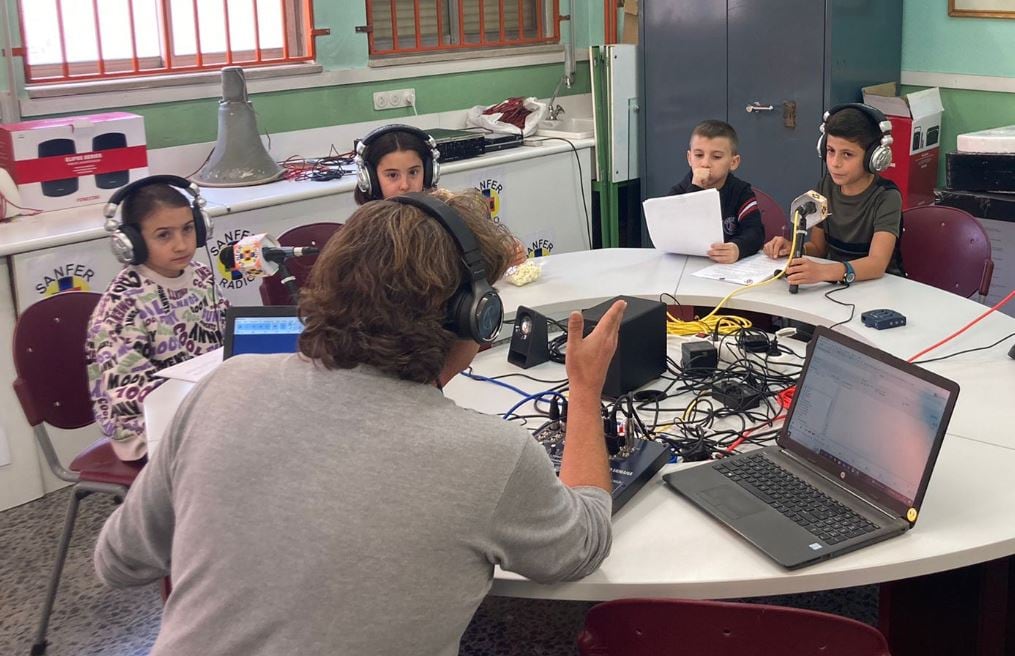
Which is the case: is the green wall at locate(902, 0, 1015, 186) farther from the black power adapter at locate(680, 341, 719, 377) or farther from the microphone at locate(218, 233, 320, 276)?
the microphone at locate(218, 233, 320, 276)

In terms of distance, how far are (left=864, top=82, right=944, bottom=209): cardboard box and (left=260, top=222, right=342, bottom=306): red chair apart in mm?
2294

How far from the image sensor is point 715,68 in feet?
14.6

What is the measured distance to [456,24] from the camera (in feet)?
16.0

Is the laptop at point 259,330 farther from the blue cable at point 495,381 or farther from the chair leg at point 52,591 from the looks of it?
the chair leg at point 52,591

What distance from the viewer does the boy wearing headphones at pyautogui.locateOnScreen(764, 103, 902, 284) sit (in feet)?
8.85

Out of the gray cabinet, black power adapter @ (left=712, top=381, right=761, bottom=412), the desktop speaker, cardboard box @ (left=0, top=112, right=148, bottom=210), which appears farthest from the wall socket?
black power adapter @ (left=712, top=381, right=761, bottom=412)

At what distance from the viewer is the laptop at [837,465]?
150 centimetres

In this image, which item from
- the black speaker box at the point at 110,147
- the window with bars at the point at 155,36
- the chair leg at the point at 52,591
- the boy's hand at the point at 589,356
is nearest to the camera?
the boy's hand at the point at 589,356

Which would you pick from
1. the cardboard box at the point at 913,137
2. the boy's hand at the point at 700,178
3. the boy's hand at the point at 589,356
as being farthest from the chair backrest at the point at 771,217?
the boy's hand at the point at 589,356

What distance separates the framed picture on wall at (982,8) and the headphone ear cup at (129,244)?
11.0 feet

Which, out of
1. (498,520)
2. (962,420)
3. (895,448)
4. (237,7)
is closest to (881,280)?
(962,420)

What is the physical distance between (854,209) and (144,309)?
Answer: 1.94 m

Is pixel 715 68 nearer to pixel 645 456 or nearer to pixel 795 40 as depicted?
pixel 795 40

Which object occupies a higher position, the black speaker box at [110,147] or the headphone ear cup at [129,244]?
the black speaker box at [110,147]
